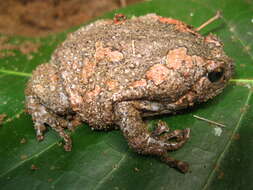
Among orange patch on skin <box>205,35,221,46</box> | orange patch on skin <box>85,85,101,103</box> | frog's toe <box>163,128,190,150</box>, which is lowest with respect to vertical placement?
frog's toe <box>163,128,190,150</box>

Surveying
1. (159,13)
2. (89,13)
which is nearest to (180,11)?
(159,13)

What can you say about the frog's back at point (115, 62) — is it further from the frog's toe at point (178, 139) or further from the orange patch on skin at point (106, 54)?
the frog's toe at point (178, 139)

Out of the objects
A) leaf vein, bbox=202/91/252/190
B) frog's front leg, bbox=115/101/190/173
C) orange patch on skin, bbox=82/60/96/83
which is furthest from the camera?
orange patch on skin, bbox=82/60/96/83

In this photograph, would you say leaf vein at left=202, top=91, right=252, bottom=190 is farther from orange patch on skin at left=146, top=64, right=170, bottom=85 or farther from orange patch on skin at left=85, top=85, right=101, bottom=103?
orange patch on skin at left=85, top=85, right=101, bottom=103

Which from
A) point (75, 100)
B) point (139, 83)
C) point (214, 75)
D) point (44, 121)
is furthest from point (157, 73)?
point (44, 121)

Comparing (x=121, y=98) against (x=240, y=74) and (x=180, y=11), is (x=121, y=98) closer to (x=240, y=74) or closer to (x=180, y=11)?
(x=240, y=74)

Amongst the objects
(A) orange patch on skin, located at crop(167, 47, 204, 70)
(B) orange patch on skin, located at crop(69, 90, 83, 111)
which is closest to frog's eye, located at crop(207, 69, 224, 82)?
(A) orange patch on skin, located at crop(167, 47, 204, 70)

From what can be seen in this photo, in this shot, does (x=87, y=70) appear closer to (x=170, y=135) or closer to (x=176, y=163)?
(x=170, y=135)

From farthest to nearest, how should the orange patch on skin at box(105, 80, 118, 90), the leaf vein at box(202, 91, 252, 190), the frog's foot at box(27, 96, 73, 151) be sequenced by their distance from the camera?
1. the frog's foot at box(27, 96, 73, 151)
2. the orange patch on skin at box(105, 80, 118, 90)
3. the leaf vein at box(202, 91, 252, 190)
